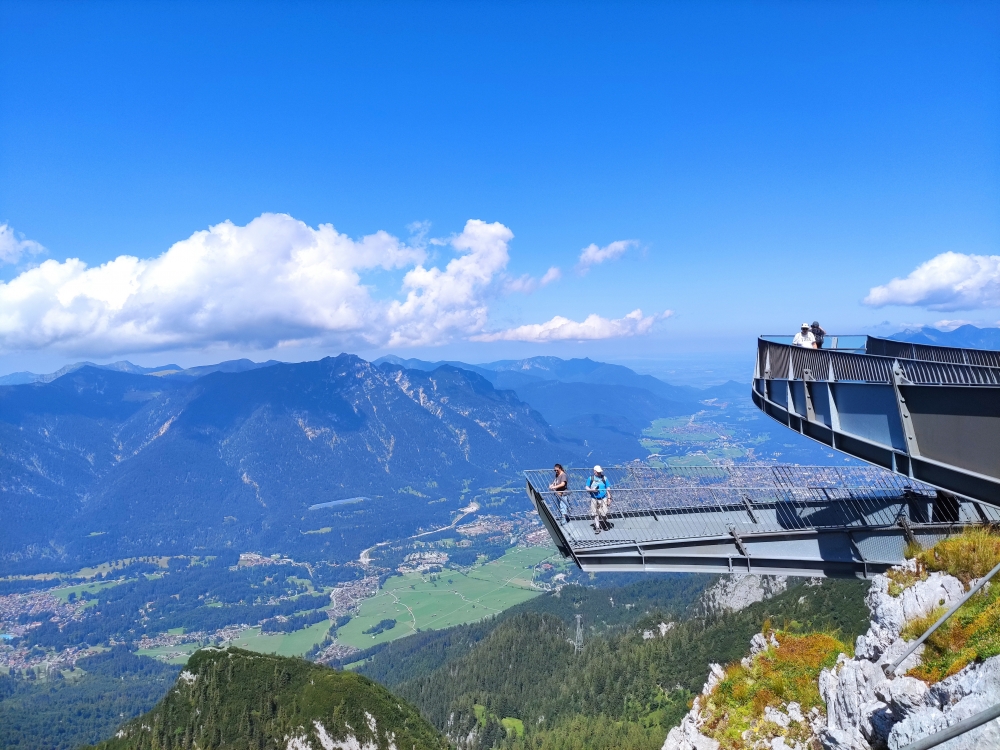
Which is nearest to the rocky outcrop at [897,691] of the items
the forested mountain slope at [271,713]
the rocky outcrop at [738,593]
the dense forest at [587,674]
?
the dense forest at [587,674]

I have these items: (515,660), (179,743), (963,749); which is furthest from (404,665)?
(963,749)

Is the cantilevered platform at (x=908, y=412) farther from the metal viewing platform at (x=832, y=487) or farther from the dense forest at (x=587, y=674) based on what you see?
the dense forest at (x=587, y=674)

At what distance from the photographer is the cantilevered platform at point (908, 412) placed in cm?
1229

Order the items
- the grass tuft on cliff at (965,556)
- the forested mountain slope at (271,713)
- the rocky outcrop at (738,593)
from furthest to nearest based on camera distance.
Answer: the rocky outcrop at (738,593)
the forested mountain slope at (271,713)
the grass tuft on cliff at (965,556)

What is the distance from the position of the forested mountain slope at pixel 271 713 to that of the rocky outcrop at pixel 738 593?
6915 cm

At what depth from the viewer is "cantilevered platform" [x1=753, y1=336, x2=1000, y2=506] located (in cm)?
1229

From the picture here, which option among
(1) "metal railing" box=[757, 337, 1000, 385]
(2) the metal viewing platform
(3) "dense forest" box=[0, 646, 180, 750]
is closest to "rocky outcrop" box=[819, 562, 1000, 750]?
(2) the metal viewing platform

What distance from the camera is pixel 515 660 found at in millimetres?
146375

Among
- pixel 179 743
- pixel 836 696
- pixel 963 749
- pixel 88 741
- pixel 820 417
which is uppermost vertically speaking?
pixel 820 417

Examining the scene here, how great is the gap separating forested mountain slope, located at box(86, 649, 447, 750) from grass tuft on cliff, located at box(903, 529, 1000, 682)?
81681 mm

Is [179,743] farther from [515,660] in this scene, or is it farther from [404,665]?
[404,665]

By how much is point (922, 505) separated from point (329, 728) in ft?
269

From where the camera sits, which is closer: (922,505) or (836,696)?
(836,696)

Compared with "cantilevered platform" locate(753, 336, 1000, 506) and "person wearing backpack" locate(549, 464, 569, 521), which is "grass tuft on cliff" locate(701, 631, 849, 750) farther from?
"person wearing backpack" locate(549, 464, 569, 521)
